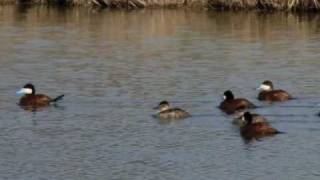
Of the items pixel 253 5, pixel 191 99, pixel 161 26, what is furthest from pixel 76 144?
pixel 253 5

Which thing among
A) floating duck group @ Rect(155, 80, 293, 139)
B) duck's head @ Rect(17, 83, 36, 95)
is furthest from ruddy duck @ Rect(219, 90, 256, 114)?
duck's head @ Rect(17, 83, 36, 95)

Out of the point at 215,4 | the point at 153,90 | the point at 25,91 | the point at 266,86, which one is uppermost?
the point at 25,91

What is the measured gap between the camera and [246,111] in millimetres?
18516

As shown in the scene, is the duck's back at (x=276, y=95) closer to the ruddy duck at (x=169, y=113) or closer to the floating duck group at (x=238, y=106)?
the floating duck group at (x=238, y=106)

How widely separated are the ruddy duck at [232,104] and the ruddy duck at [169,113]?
Answer: 0.73m

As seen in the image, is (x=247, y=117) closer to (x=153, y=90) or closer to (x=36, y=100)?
(x=153, y=90)

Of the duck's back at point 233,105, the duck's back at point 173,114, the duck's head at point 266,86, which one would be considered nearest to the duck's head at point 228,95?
the duck's back at point 233,105

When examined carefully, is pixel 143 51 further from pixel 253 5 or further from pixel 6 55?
pixel 253 5

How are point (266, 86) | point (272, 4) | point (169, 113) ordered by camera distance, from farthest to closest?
point (272, 4)
point (266, 86)
point (169, 113)

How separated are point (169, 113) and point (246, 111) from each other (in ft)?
4.02

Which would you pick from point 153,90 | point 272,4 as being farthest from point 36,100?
point 272,4

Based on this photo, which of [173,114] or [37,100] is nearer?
[173,114]

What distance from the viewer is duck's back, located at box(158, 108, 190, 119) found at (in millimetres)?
18219

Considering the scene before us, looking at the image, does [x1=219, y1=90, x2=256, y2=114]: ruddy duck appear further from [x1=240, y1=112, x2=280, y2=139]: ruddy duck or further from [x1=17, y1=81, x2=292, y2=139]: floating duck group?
[x1=240, y1=112, x2=280, y2=139]: ruddy duck
